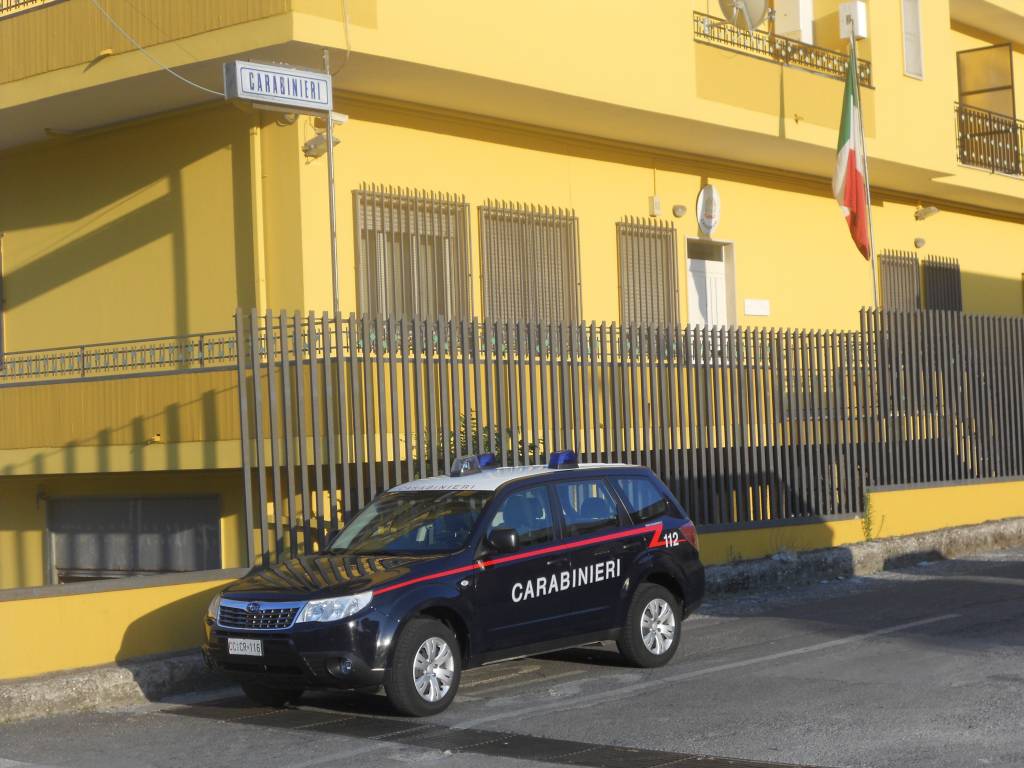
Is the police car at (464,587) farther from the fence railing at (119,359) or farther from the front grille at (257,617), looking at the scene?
the fence railing at (119,359)

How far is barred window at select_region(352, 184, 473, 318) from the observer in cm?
1590

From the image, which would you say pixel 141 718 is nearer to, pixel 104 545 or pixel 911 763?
pixel 911 763

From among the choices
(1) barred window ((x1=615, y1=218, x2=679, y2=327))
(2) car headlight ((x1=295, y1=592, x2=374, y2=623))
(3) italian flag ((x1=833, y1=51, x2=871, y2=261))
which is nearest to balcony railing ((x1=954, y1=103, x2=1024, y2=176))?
(3) italian flag ((x1=833, y1=51, x2=871, y2=261))

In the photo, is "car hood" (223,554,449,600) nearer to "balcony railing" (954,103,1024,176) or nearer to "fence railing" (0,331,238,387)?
"fence railing" (0,331,238,387)

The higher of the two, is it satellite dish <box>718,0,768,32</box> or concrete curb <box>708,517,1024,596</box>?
satellite dish <box>718,0,768,32</box>

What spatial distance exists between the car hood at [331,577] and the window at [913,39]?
50.9 feet

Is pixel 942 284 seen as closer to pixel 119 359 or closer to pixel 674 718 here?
pixel 119 359

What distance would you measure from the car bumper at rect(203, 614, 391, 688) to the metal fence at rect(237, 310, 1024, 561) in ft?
9.31

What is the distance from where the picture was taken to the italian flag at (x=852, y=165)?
19.5 metres

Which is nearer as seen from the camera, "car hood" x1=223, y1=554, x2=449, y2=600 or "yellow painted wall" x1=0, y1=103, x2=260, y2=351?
"car hood" x1=223, y1=554, x2=449, y2=600

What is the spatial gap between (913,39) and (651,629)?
1456 centimetres

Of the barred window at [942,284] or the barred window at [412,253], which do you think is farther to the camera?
the barred window at [942,284]

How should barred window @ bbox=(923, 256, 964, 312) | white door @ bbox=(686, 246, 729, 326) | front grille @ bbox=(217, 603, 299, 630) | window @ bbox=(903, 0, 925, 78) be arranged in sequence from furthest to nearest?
barred window @ bbox=(923, 256, 964, 312) < window @ bbox=(903, 0, 925, 78) < white door @ bbox=(686, 246, 729, 326) < front grille @ bbox=(217, 603, 299, 630)

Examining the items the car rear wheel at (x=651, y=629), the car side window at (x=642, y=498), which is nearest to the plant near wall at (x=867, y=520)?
the car side window at (x=642, y=498)
